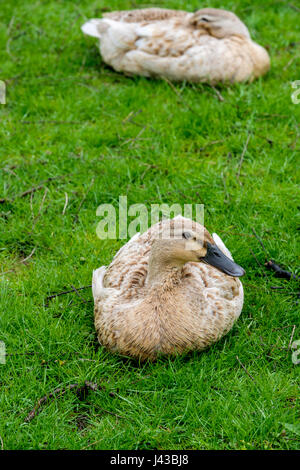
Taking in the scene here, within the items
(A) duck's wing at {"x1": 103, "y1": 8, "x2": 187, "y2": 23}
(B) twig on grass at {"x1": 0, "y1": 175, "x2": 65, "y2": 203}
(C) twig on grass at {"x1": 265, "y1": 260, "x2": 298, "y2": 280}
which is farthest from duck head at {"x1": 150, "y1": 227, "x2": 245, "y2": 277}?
(A) duck's wing at {"x1": 103, "y1": 8, "x2": 187, "y2": 23}

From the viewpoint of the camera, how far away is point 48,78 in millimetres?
6961

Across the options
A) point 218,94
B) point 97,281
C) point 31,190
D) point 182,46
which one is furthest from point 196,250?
point 182,46

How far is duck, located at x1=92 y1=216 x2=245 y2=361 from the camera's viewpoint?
3785mm

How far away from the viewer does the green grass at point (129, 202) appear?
11.7 ft

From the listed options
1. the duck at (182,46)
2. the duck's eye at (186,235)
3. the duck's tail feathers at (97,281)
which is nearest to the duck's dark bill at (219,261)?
the duck's eye at (186,235)

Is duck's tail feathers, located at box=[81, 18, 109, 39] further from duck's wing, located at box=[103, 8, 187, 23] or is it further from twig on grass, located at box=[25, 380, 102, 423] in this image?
twig on grass, located at box=[25, 380, 102, 423]

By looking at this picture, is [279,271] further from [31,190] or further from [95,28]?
[95,28]

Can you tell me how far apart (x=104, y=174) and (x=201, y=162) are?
92 centimetres

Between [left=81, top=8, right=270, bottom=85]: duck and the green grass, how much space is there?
0.58ft

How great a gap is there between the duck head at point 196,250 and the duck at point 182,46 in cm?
342

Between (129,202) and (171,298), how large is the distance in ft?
5.42

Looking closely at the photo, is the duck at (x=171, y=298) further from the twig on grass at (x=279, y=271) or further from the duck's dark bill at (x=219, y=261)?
the twig on grass at (x=279, y=271)

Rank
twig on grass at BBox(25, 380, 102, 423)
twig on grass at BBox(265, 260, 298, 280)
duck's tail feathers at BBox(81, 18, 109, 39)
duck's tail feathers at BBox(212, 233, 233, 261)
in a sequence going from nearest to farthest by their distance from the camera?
twig on grass at BBox(25, 380, 102, 423) < duck's tail feathers at BBox(212, 233, 233, 261) < twig on grass at BBox(265, 260, 298, 280) < duck's tail feathers at BBox(81, 18, 109, 39)

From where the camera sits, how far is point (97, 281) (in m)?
4.25
